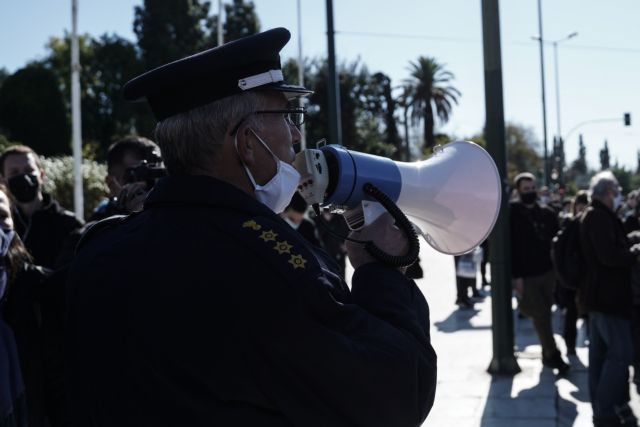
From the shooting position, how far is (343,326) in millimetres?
1279

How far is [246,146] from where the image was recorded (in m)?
1.42

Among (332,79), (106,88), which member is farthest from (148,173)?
(106,88)

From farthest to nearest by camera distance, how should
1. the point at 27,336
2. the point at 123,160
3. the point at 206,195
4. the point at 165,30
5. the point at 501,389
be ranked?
the point at 165,30, the point at 501,389, the point at 123,160, the point at 27,336, the point at 206,195

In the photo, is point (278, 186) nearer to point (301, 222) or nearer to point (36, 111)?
point (301, 222)

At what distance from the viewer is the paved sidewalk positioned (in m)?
5.25

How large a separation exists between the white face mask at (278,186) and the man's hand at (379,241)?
173mm

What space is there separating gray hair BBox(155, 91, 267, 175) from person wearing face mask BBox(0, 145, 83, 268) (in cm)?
249

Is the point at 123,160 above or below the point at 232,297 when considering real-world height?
above

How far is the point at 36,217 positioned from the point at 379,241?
2747mm

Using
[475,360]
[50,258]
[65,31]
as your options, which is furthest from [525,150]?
[50,258]

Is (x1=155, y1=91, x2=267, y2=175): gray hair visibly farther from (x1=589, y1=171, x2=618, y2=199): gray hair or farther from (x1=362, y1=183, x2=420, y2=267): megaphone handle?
(x1=589, y1=171, x2=618, y2=199): gray hair

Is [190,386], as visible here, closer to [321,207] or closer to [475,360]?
[321,207]

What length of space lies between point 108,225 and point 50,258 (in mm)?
2362

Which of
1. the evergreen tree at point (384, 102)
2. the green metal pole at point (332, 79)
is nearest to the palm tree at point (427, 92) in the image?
the evergreen tree at point (384, 102)
